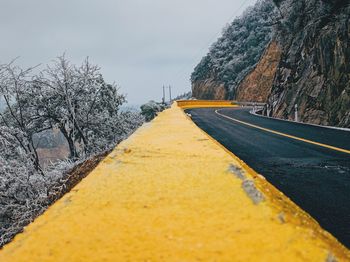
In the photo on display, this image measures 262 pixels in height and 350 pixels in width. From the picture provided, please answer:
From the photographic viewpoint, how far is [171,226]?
175 cm

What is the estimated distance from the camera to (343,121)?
14.8 meters

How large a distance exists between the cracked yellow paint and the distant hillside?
57580 mm

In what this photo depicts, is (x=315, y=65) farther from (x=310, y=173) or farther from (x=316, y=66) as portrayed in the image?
(x=310, y=173)

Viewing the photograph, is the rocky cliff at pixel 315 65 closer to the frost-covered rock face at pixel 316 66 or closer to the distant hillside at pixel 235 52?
the frost-covered rock face at pixel 316 66

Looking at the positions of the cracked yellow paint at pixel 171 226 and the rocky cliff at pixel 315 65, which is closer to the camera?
the cracked yellow paint at pixel 171 226

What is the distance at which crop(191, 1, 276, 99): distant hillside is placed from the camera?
61.5 m

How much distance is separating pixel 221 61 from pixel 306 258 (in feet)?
234

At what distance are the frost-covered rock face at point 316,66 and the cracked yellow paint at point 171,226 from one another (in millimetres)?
14012

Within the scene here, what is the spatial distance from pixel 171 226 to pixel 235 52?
2734 inches

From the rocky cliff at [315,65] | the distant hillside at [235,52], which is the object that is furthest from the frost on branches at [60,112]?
the distant hillside at [235,52]

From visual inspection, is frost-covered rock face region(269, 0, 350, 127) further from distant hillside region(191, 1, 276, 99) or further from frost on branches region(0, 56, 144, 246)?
distant hillside region(191, 1, 276, 99)

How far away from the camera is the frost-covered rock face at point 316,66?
16.3 metres

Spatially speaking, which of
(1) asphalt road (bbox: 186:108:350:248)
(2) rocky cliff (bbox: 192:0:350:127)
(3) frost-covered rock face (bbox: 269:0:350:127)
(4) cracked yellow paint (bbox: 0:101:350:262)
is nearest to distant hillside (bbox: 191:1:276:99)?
(2) rocky cliff (bbox: 192:0:350:127)

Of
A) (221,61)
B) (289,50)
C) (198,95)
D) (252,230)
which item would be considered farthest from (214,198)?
(198,95)
